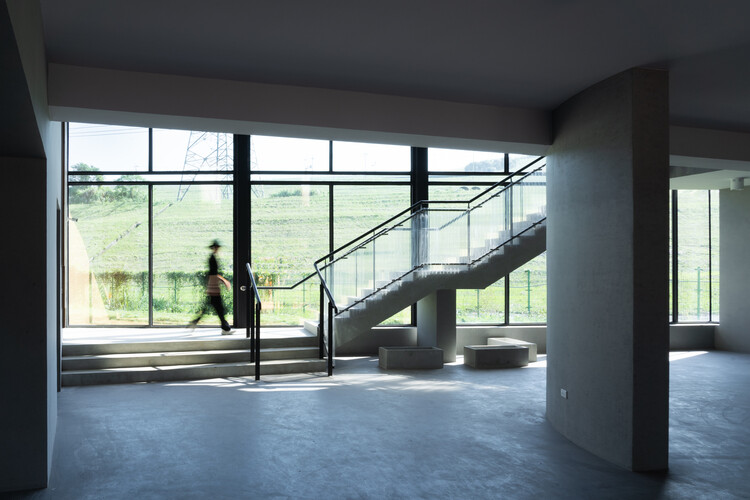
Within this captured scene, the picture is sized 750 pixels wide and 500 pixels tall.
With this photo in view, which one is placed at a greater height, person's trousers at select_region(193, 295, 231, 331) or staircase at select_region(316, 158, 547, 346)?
staircase at select_region(316, 158, 547, 346)

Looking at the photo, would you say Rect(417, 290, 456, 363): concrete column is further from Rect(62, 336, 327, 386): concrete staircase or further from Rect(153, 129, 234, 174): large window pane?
Rect(153, 129, 234, 174): large window pane

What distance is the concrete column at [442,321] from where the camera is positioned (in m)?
10.3

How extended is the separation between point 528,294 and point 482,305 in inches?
37.4

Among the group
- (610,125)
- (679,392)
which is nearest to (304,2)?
(610,125)

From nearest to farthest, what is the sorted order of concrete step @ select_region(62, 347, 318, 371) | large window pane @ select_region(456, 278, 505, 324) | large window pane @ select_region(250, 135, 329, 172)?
concrete step @ select_region(62, 347, 318, 371), large window pane @ select_region(250, 135, 329, 172), large window pane @ select_region(456, 278, 505, 324)

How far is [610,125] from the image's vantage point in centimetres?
543

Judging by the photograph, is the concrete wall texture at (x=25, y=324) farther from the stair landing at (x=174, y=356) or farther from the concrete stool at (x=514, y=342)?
the concrete stool at (x=514, y=342)

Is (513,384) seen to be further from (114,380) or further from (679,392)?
(114,380)

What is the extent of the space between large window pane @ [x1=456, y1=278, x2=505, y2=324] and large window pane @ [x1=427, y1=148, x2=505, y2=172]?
226 cm

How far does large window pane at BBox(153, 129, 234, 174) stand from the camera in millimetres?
11172

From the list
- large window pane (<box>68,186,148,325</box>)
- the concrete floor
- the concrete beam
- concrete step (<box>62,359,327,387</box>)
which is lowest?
the concrete floor

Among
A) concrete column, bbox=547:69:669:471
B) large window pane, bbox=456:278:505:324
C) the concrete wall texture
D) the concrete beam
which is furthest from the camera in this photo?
large window pane, bbox=456:278:505:324

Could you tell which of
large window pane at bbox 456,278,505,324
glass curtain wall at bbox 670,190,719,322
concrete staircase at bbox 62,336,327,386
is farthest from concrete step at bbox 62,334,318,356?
glass curtain wall at bbox 670,190,719,322

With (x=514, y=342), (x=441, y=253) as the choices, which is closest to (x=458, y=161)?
(x=441, y=253)
